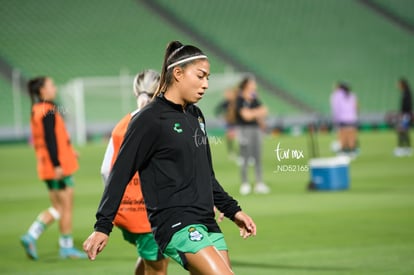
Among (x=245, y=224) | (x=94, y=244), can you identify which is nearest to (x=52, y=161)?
(x=245, y=224)

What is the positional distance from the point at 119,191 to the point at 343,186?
489 inches

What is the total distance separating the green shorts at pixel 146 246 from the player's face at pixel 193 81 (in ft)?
5.95

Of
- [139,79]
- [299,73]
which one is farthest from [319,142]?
[139,79]

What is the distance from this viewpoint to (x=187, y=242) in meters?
5.07

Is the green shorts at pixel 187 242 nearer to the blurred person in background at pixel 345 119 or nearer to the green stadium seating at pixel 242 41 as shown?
the blurred person in background at pixel 345 119

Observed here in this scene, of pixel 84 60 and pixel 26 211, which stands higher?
pixel 84 60

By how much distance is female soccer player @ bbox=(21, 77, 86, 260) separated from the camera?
10562 millimetres

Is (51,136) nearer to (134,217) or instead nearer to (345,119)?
(134,217)

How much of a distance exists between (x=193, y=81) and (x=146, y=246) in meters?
2.01

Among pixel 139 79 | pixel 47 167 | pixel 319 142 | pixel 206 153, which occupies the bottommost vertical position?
pixel 319 142

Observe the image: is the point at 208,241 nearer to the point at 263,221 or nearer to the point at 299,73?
the point at 263,221

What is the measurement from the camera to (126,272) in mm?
9547

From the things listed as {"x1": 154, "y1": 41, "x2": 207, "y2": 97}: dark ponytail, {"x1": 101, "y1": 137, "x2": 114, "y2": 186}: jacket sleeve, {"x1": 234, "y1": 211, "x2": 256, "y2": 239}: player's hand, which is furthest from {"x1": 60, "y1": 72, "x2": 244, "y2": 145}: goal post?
{"x1": 154, "y1": 41, "x2": 207, "y2": 97}: dark ponytail

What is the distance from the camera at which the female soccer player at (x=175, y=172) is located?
16.7ft
